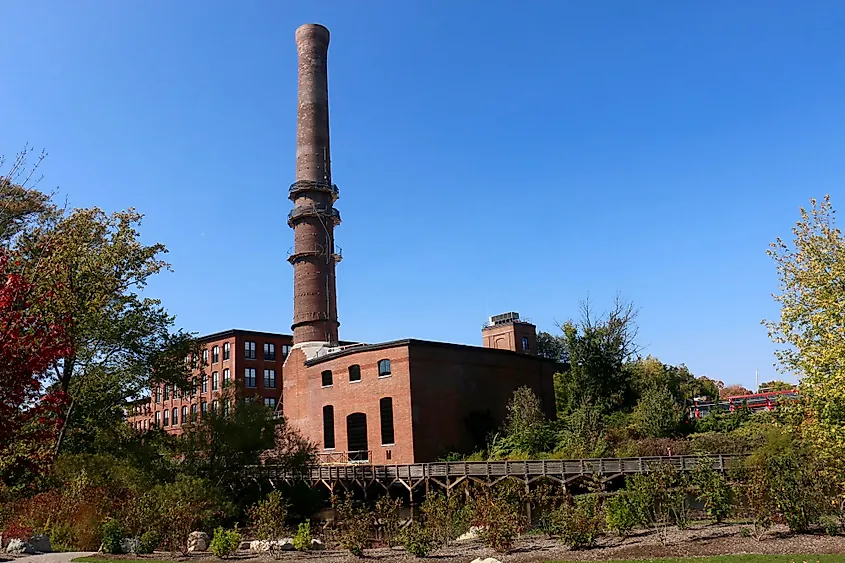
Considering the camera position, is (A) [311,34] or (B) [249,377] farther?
(B) [249,377]

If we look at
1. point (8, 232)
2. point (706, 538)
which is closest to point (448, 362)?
point (8, 232)

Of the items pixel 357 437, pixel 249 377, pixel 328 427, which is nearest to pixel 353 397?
pixel 357 437

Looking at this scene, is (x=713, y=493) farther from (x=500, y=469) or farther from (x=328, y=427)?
(x=328, y=427)

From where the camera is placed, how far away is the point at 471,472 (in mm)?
30266

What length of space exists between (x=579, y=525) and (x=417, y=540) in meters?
3.13

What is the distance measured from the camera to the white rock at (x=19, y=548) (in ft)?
47.2

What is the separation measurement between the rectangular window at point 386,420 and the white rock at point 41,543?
81.4ft

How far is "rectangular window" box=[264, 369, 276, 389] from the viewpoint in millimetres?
60969

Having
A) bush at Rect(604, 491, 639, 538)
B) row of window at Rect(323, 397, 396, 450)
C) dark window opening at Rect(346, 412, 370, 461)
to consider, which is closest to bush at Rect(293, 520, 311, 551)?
bush at Rect(604, 491, 639, 538)

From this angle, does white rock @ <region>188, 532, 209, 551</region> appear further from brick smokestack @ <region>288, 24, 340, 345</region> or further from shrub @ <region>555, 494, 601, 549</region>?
brick smokestack @ <region>288, 24, 340, 345</region>

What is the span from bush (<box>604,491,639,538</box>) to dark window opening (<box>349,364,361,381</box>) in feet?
88.7

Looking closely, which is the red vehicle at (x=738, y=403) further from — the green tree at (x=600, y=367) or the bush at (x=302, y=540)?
the bush at (x=302, y=540)

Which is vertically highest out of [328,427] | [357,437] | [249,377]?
[249,377]

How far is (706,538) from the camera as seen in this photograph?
44.0 ft
